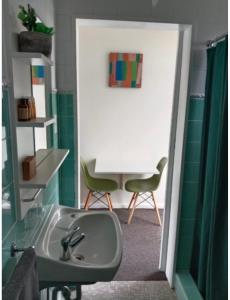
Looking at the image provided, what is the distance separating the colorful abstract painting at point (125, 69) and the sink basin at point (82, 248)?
2.10 metres

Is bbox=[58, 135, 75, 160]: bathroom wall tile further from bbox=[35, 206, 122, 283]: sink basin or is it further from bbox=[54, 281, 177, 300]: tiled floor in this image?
bbox=[54, 281, 177, 300]: tiled floor

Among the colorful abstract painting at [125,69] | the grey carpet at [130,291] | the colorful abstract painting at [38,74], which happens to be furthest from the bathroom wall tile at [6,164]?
the colorful abstract painting at [125,69]

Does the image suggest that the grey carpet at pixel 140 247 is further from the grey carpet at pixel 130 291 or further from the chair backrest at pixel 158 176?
the chair backrest at pixel 158 176

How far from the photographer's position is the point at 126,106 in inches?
133

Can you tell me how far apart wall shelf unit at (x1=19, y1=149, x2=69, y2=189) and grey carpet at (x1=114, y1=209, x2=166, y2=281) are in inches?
55.6

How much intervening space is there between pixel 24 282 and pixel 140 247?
2139mm

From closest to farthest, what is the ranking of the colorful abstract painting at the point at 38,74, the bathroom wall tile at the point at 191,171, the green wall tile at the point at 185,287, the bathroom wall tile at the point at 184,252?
the colorful abstract painting at the point at 38,74 → the green wall tile at the point at 185,287 → the bathroom wall tile at the point at 191,171 → the bathroom wall tile at the point at 184,252

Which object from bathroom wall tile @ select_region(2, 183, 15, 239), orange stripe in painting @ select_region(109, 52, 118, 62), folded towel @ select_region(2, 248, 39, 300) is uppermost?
orange stripe in painting @ select_region(109, 52, 118, 62)

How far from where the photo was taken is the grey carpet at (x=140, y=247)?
2309mm

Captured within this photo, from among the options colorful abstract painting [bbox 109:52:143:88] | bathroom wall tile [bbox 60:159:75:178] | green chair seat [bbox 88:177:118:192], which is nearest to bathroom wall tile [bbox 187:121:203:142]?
bathroom wall tile [bbox 60:159:75:178]

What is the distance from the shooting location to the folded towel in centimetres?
75

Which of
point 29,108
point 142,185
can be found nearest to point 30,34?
point 29,108

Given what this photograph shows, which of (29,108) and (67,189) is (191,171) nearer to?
(67,189)

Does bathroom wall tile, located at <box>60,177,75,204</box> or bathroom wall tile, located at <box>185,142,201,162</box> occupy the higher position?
bathroom wall tile, located at <box>185,142,201,162</box>
